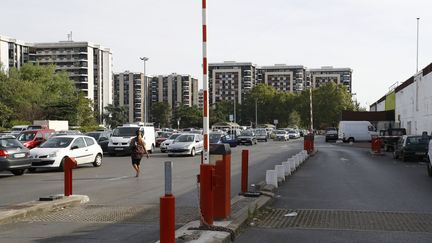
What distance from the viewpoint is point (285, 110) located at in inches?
4936

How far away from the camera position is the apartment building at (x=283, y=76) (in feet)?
545

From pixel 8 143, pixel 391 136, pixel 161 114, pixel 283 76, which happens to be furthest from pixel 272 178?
pixel 283 76

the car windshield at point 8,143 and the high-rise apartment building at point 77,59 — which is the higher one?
the high-rise apartment building at point 77,59

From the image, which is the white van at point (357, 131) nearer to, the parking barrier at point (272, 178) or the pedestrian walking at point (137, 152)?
the pedestrian walking at point (137, 152)

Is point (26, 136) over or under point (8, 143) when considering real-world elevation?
under

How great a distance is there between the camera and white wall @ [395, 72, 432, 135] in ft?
131

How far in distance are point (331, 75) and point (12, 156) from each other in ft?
473

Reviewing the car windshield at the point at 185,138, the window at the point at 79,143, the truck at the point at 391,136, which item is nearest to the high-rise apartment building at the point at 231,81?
the truck at the point at 391,136

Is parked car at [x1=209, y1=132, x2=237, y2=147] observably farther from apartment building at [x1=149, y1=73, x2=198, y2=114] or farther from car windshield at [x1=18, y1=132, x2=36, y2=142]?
apartment building at [x1=149, y1=73, x2=198, y2=114]

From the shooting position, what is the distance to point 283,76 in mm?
167375

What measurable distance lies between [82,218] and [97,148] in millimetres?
13694

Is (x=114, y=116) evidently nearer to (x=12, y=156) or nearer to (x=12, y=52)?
(x=12, y=52)

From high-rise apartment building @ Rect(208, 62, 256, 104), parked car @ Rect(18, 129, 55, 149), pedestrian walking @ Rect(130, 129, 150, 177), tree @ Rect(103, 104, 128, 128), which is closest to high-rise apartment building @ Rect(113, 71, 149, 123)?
high-rise apartment building @ Rect(208, 62, 256, 104)

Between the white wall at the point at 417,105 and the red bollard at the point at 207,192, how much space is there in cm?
3459
